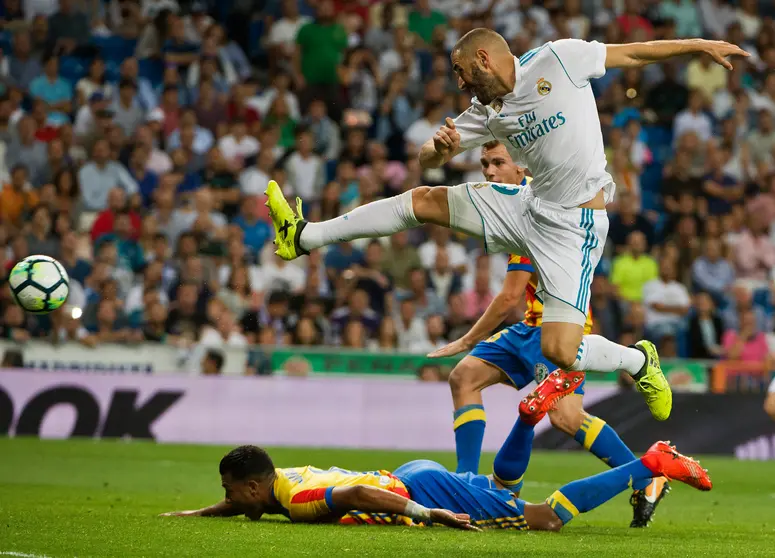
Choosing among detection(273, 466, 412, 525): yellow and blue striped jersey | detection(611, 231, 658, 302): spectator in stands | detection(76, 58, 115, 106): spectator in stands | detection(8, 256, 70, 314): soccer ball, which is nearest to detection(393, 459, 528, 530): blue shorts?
detection(273, 466, 412, 525): yellow and blue striped jersey

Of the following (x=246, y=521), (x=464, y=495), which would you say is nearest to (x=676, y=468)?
(x=464, y=495)

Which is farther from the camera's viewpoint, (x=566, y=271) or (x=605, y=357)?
(x=605, y=357)

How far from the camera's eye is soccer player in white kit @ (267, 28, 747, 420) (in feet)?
24.8

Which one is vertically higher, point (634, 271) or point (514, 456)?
point (514, 456)

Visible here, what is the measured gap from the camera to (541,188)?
781cm

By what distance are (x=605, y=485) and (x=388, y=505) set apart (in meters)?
1.39

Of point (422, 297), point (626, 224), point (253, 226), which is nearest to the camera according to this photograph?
point (422, 297)

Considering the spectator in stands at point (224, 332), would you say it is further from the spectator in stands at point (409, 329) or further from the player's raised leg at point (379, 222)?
the player's raised leg at point (379, 222)

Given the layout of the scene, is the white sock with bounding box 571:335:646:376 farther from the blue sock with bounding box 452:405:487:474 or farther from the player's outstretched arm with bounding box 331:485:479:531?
the player's outstretched arm with bounding box 331:485:479:531

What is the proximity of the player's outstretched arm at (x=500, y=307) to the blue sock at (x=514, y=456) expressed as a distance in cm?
94

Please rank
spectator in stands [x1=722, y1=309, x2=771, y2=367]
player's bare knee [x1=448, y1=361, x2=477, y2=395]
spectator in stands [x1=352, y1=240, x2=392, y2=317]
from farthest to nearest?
spectator in stands [x1=722, y1=309, x2=771, y2=367] → spectator in stands [x1=352, y1=240, x2=392, y2=317] → player's bare knee [x1=448, y1=361, x2=477, y2=395]

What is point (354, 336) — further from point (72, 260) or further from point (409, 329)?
point (72, 260)

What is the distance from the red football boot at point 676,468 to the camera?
7.74 meters

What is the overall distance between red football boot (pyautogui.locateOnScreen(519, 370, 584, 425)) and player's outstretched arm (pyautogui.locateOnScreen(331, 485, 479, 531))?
0.81 meters
